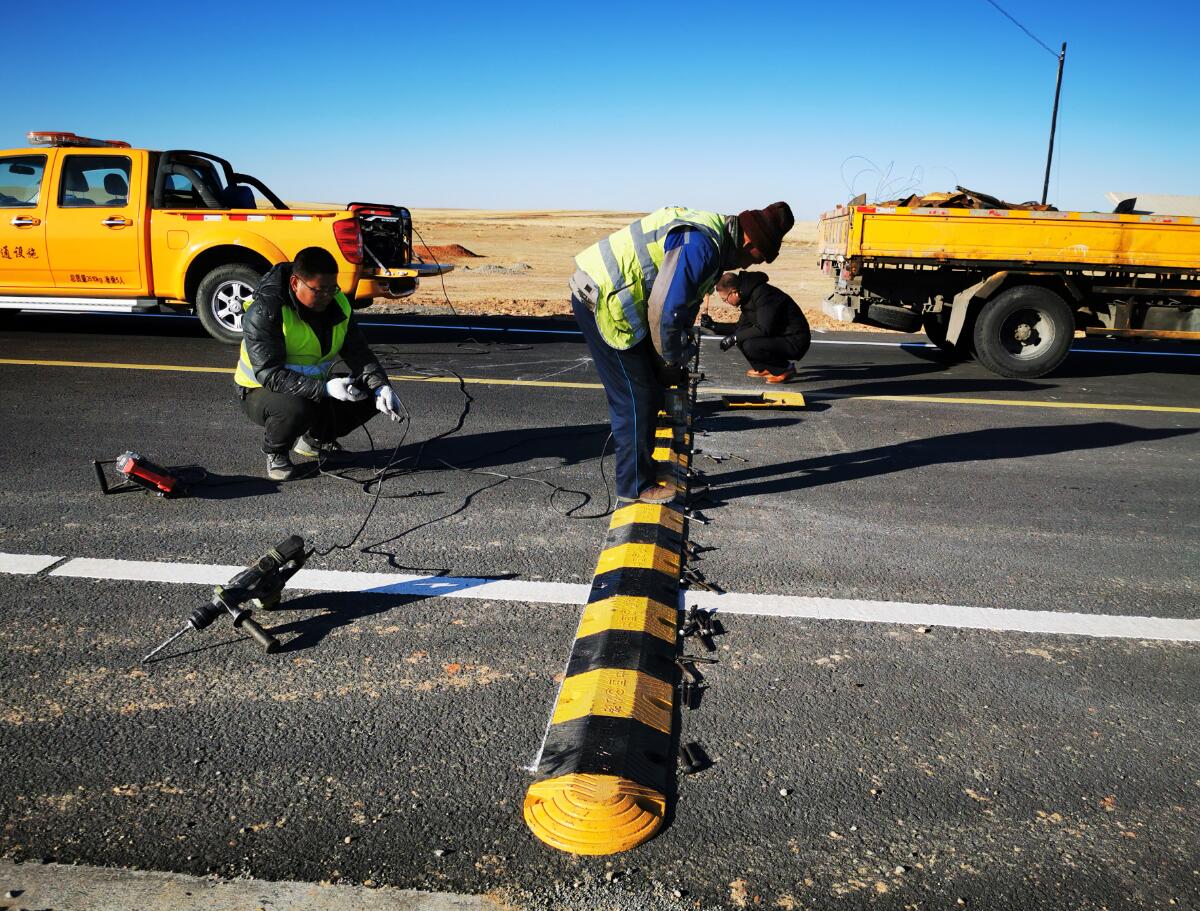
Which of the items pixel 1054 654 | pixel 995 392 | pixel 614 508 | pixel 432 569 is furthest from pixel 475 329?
pixel 1054 654

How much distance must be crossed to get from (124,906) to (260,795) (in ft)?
1.40

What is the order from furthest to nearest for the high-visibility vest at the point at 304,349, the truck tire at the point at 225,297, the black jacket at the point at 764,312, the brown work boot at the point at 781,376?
1. the truck tire at the point at 225,297
2. the brown work boot at the point at 781,376
3. the black jacket at the point at 764,312
4. the high-visibility vest at the point at 304,349

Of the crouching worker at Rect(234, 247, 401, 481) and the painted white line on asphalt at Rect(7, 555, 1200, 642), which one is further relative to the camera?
the crouching worker at Rect(234, 247, 401, 481)

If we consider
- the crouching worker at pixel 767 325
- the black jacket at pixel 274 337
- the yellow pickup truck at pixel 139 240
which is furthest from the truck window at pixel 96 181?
the crouching worker at pixel 767 325

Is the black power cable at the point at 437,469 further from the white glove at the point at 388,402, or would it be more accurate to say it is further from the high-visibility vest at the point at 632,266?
the high-visibility vest at the point at 632,266

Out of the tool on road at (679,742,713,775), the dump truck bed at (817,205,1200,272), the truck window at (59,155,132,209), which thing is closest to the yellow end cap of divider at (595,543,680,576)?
the tool on road at (679,742,713,775)

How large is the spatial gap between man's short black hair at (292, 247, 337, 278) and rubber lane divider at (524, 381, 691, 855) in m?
2.05

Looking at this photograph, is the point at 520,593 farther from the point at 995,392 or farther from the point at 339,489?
the point at 995,392

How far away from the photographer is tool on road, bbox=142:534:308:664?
302 cm

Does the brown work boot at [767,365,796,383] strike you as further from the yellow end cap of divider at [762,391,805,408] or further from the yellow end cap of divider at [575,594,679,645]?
the yellow end cap of divider at [575,594,679,645]

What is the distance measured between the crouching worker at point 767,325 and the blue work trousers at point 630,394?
3697 mm

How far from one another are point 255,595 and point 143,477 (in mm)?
1730

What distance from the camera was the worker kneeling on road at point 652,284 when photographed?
381cm

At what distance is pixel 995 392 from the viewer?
7938 millimetres
